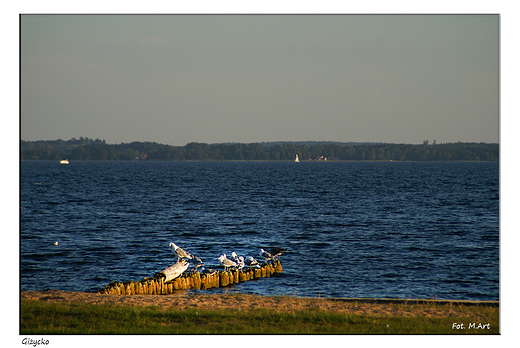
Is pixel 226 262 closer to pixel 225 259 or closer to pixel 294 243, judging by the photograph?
pixel 225 259

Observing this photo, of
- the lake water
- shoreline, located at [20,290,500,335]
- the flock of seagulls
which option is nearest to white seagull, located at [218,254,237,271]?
the flock of seagulls

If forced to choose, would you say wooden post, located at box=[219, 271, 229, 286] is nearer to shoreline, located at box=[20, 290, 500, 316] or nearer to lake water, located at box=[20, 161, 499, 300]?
lake water, located at box=[20, 161, 499, 300]

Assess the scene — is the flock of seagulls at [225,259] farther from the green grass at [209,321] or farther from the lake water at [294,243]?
the green grass at [209,321]

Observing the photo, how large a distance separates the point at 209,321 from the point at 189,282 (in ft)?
23.8

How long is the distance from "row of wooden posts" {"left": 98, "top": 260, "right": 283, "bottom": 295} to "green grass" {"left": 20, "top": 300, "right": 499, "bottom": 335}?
144 inches

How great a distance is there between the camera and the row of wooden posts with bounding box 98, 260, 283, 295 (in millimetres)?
17062

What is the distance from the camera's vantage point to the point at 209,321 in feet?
39.5

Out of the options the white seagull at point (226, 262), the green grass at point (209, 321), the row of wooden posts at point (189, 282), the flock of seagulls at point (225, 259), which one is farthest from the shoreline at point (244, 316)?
the white seagull at point (226, 262)

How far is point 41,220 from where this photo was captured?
148 feet

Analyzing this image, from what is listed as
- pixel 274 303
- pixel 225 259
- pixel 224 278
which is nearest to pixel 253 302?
pixel 274 303

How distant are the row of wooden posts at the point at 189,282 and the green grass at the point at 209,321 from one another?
3.66 metres

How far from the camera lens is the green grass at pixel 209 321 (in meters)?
11.1
